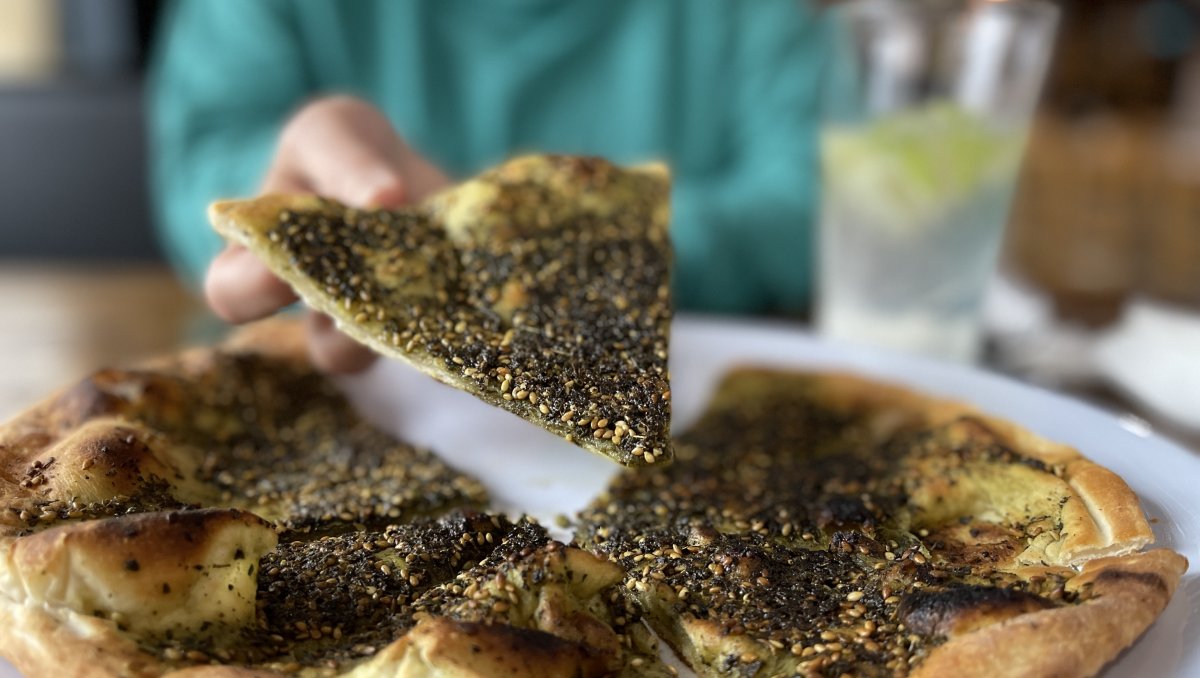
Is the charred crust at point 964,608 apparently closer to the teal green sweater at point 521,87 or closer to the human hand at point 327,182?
the human hand at point 327,182

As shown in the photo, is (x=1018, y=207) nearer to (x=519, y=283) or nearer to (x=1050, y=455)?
(x=1050, y=455)

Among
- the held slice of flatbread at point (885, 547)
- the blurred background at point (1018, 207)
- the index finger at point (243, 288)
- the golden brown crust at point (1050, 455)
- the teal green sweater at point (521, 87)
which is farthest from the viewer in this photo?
the teal green sweater at point (521, 87)

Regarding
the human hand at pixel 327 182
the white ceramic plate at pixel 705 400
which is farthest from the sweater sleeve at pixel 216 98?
the white ceramic plate at pixel 705 400

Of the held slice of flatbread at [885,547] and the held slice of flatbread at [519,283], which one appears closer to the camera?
the held slice of flatbread at [885,547]

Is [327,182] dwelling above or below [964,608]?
Answer: above

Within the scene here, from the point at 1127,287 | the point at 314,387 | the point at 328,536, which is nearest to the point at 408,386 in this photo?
the point at 314,387

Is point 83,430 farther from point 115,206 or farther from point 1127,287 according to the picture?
point 115,206

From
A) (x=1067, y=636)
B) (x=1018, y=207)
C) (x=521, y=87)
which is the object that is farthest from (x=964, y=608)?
(x=1018, y=207)
